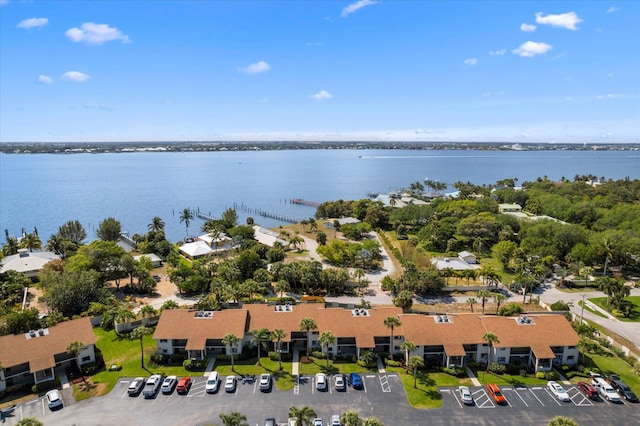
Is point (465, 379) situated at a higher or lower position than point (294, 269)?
lower

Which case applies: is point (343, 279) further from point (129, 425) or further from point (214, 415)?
point (129, 425)

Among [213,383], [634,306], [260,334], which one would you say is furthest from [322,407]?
[634,306]

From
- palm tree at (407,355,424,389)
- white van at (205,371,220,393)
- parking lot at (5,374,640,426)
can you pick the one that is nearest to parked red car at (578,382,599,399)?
parking lot at (5,374,640,426)

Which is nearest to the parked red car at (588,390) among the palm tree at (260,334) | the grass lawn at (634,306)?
the grass lawn at (634,306)

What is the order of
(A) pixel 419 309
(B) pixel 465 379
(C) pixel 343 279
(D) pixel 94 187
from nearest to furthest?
(B) pixel 465 379
(A) pixel 419 309
(C) pixel 343 279
(D) pixel 94 187

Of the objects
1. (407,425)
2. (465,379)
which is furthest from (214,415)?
(465,379)

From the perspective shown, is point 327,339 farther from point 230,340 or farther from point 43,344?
point 43,344
